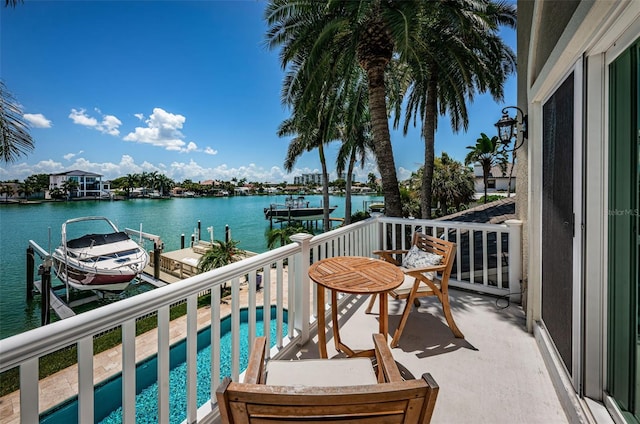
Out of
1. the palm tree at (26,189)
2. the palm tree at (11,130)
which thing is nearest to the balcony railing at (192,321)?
the palm tree at (11,130)

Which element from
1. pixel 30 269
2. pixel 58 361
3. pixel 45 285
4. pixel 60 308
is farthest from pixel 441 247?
Answer: pixel 30 269

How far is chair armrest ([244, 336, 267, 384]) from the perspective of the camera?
1.07 metres

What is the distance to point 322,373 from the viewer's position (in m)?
1.44

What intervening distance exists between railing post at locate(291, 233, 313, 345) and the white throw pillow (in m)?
1.25

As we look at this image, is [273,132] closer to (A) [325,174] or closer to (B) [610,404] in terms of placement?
(A) [325,174]

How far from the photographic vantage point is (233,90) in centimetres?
2331

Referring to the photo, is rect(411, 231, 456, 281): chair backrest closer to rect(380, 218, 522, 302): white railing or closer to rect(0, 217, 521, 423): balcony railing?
rect(380, 218, 522, 302): white railing

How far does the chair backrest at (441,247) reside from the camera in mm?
2656

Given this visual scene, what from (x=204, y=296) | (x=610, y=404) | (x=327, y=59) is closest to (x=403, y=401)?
(x=610, y=404)

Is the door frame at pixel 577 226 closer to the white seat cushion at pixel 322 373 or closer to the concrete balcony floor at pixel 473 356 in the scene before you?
the concrete balcony floor at pixel 473 356

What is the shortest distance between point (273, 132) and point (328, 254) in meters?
16.1

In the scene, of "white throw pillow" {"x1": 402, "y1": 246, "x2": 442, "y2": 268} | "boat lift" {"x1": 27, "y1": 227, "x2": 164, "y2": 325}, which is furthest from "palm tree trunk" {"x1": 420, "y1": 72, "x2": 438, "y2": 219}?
"boat lift" {"x1": 27, "y1": 227, "x2": 164, "y2": 325}

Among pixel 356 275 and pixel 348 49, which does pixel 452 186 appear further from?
pixel 356 275

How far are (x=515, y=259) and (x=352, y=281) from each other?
8.21 feet
